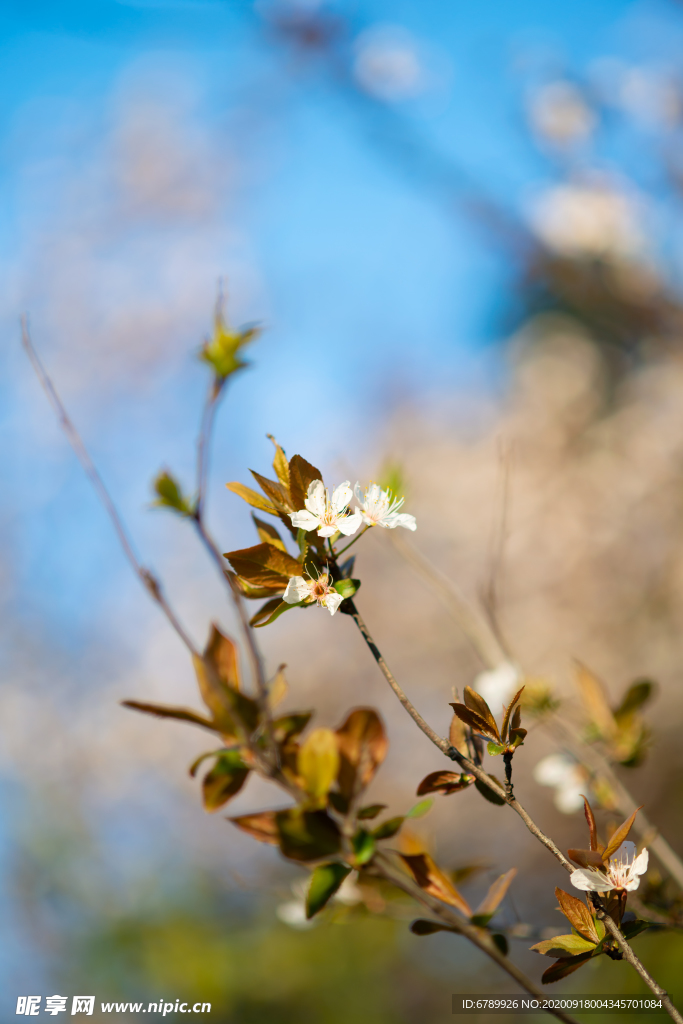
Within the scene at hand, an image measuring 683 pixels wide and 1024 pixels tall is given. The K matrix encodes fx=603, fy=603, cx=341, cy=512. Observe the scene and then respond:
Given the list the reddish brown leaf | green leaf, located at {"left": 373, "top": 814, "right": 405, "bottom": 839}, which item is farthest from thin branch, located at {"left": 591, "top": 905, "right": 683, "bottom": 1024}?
green leaf, located at {"left": 373, "top": 814, "right": 405, "bottom": 839}

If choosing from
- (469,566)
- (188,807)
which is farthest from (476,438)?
(188,807)

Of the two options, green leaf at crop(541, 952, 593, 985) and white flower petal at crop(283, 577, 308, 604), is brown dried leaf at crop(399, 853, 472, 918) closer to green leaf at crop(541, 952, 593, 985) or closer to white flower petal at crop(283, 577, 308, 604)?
green leaf at crop(541, 952, 593, 985)

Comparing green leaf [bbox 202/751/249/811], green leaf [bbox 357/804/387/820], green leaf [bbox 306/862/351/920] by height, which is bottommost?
green leaf [bbox 306/862/351/920]

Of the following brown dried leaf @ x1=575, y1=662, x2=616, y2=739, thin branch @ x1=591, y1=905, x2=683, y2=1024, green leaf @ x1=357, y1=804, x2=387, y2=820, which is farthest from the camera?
brown dried leaf @ x1=575, y1=662, x2=616, y2=739

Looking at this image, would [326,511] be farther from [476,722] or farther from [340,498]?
[476,722]

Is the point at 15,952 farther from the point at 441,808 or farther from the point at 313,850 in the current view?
the point at 313,850

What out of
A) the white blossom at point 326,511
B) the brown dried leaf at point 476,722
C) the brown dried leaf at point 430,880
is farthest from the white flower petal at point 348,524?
the brown dried leaf at point 430,880
